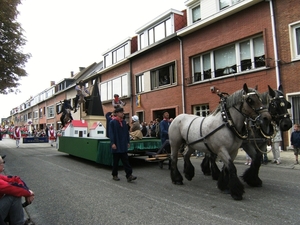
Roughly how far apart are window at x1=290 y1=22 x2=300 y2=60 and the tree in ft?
47.8

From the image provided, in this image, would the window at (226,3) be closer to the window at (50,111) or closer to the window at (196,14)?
the window at (196,14)

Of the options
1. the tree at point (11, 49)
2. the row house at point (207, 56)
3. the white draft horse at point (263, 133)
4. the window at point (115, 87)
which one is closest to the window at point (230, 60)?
the row house at point (207, 56)

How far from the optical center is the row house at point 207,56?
453 inches

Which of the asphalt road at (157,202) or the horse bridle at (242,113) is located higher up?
the horse bridle at (242,113)

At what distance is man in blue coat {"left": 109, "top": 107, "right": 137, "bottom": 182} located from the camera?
6152 millimetres

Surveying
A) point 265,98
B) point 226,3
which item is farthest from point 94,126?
point 226,3

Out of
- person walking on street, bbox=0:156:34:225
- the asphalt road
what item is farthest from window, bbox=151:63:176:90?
person walking on street, bbox=0:156:34:225

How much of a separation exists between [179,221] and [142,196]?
146 cm


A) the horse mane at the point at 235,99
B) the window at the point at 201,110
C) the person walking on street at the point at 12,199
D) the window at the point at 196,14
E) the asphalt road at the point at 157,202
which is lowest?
the asphalt road at the point at 157,202

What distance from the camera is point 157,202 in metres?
4.40

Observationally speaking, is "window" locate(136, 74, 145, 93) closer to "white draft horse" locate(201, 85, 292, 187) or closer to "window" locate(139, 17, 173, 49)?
"window" locate(139, 17, 173, 49)

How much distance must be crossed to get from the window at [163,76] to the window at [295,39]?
7986mm

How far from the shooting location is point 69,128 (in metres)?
12.6

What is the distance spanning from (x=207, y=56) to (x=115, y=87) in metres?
11.3
